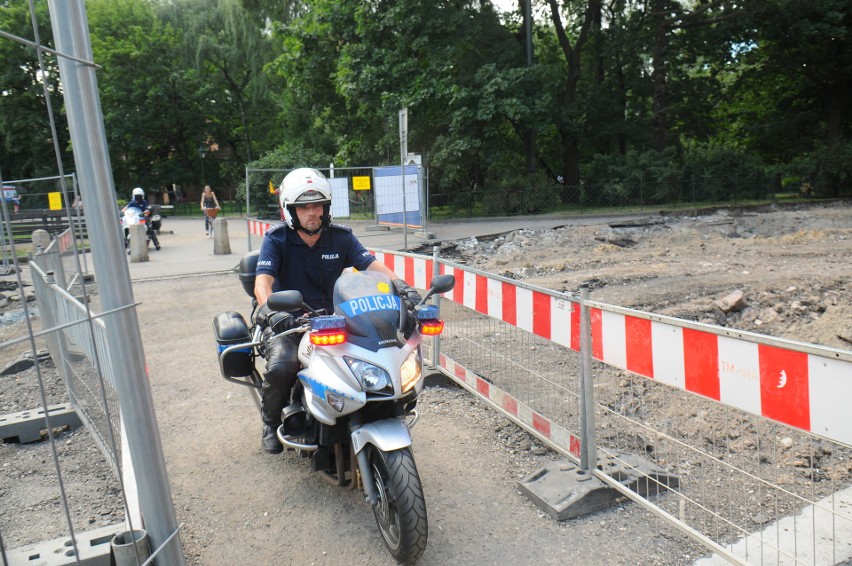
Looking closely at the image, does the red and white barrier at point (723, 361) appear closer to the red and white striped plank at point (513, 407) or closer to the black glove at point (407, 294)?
the red and white striped plank at point (513, 407)

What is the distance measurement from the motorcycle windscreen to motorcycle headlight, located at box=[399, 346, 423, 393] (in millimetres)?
123

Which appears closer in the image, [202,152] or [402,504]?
[402,504]

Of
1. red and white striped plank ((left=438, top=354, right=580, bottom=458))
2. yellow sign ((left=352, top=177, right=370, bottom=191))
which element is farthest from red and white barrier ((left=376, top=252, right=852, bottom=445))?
yellow sign ((left=352, top=177, right=370, bottom=191))

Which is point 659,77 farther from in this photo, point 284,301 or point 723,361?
point 284,301

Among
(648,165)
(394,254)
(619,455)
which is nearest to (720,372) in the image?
(619,455)

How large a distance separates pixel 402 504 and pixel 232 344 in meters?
1.79

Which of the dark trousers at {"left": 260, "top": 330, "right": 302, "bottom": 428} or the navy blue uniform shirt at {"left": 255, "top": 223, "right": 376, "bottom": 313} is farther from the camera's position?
the navy blue uniform shirt at {"left": 255, "top": 223, "right": 376, "bottom": 313}

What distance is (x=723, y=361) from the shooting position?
10.2 feet

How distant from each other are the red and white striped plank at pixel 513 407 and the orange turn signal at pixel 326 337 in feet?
6.12

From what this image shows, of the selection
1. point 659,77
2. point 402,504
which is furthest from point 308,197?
point 659,77

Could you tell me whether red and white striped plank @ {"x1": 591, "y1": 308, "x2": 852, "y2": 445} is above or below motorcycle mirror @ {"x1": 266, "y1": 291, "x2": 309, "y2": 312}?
below

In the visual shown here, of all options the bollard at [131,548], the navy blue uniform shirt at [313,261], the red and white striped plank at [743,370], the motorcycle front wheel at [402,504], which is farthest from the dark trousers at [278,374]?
the red and white striped plank at [743,370]

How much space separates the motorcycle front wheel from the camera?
3231 mm

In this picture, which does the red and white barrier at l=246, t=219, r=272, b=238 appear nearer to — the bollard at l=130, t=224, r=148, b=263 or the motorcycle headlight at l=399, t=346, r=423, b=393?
the bollard at l=130, t=224, r=148, b=263
